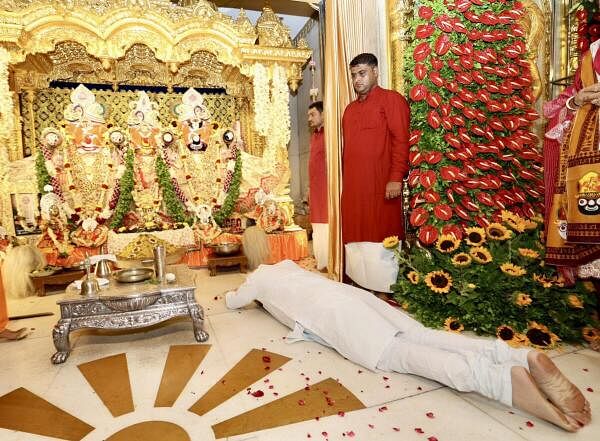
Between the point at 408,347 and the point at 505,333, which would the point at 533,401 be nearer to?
the point at 408,347

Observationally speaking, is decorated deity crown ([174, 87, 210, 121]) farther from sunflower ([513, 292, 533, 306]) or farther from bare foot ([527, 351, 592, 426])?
bare foot ([527, 351, 592, 426])

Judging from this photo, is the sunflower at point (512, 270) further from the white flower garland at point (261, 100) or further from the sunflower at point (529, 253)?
the white flower garland at point (261, 100)

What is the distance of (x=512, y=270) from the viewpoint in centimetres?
255

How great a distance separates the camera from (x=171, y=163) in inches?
274

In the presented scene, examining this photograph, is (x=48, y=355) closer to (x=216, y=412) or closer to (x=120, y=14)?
(x=216, y=412)

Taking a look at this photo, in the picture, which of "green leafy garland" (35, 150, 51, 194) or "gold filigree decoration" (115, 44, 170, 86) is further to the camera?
"gold filigree decoration" (115, 44, 170, 86)

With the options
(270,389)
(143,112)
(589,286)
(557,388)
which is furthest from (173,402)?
(143,112)

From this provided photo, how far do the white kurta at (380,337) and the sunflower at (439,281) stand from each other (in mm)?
573

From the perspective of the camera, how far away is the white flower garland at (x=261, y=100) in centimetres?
710

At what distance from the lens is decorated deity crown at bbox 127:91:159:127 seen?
23.0 feet

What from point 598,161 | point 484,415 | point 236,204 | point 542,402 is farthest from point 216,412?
point 236,204

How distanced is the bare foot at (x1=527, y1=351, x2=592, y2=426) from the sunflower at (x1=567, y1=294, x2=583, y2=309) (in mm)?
986

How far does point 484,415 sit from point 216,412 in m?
1.24

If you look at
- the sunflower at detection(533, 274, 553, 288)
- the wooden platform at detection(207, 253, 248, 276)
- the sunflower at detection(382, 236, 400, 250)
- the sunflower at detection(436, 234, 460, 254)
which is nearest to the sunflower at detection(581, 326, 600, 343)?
the sunflower at detection(533, 274, 553, 288)
